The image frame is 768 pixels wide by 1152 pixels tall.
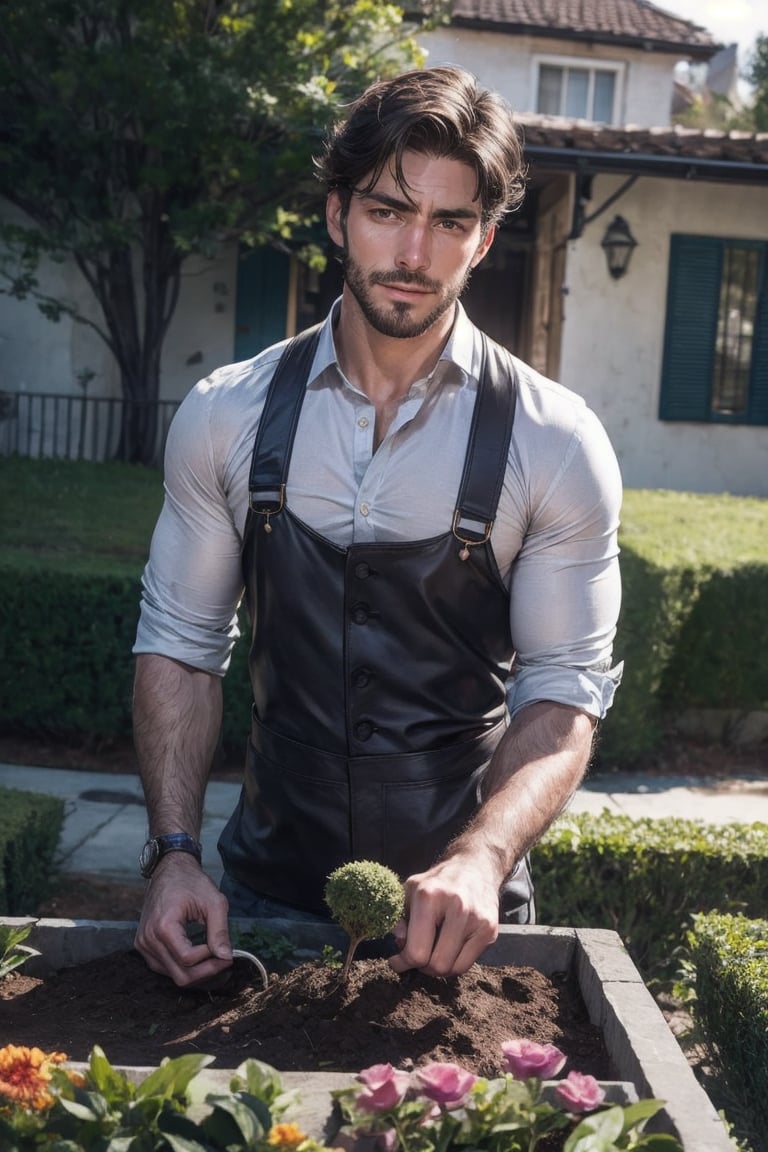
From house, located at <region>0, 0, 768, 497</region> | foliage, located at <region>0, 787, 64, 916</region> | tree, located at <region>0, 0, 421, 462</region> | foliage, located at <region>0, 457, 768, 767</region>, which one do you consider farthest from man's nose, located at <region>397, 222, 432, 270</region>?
house, located at <region>0, 0, 768, 497</region>

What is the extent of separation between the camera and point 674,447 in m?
13.9

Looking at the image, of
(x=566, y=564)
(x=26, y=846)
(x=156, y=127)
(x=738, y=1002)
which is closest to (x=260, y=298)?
(x=156, y=127)

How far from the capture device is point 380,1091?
4.61 ft

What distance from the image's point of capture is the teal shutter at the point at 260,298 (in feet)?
47.3

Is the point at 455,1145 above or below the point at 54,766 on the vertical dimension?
above

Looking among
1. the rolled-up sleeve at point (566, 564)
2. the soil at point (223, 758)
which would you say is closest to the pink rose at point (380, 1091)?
the rolled-up sleeve at point (566, 564)

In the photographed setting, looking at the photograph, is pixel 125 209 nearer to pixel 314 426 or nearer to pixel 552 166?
pixel 552 166

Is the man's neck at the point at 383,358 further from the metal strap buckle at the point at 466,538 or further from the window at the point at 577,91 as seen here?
the window at the point at 577,91

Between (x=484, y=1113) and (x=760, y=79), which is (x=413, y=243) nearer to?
(x=484, y=1113)

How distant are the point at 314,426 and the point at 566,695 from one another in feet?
2.08

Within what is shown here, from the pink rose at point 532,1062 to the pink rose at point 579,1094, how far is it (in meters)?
0.02

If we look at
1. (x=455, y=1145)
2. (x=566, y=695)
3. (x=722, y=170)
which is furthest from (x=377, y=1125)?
(x=722, y=170)

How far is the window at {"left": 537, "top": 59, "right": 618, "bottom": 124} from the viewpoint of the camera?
1919cm

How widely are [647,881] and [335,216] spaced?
278 cm
